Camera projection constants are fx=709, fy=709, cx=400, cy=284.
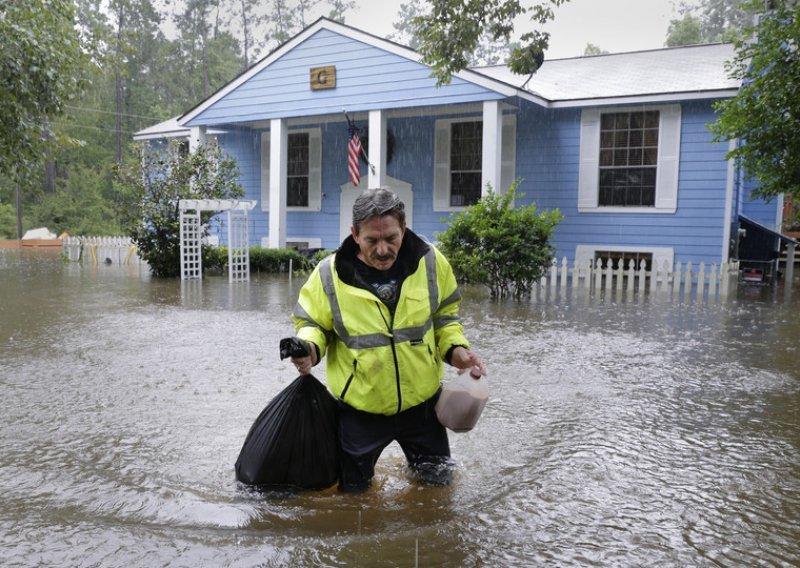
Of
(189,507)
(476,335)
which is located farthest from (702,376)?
(189,507)

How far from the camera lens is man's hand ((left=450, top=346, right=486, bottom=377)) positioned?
3.48m

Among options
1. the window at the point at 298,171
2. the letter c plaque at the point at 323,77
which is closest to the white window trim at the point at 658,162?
the letter c plaque at the point at 323,77

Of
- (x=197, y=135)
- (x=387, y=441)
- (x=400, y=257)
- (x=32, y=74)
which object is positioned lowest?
(x=387, y=441)

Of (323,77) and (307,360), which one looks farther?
(323,77)

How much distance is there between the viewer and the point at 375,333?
334 cm

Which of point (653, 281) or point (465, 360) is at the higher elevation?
point (465, 360)

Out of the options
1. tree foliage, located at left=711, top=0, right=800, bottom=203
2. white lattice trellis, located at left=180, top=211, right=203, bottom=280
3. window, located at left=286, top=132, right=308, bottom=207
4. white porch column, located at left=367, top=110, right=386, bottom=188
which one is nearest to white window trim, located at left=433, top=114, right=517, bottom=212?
white porch column, located at left=367, top=110, right=386, bottom=188

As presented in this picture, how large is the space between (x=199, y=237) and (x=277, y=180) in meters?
3.35

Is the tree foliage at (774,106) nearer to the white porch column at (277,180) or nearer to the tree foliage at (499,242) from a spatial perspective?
the tree foliage at (499,242)

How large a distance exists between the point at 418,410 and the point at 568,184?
1400 centimetres

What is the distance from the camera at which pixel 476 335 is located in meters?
8.60

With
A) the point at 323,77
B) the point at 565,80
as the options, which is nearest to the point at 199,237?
the point at 323,77

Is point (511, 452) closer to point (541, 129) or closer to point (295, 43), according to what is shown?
point (541, 129)

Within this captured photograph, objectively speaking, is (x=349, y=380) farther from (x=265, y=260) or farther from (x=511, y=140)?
(x=265, y=260)
